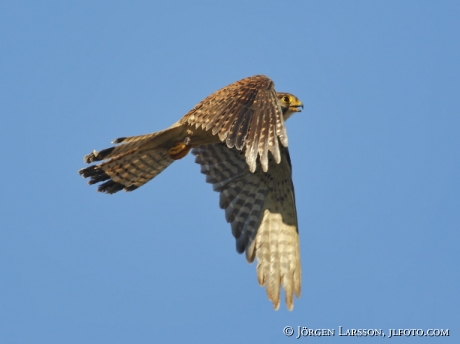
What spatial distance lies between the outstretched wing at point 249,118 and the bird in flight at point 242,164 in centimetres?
1

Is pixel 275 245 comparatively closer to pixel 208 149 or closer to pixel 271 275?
pixel 271 275

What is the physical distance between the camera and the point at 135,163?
11.4 m

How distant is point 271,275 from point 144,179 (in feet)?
7.26

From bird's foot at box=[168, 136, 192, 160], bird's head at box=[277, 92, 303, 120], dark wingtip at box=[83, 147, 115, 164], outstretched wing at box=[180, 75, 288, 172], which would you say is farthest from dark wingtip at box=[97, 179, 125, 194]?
bird's head at box=[277, 92, 303, 120]

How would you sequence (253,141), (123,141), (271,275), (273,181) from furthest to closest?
(273,181), (271,275), (123,141), (253,141)

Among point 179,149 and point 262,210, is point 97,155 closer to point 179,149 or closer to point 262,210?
point 179,149

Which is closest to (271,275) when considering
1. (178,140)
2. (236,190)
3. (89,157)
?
(236,190)

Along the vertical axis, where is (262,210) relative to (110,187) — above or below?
below

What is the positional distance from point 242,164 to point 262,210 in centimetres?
78

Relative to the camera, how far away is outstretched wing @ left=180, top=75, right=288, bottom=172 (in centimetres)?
934

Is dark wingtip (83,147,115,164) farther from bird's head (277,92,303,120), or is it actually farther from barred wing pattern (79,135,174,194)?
bird's head (277,92,303,120)

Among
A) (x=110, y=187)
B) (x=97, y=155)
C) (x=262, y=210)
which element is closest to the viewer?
(x=97, y=155)

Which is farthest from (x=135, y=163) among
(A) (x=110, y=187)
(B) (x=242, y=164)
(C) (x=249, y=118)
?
(C) (x=249, y=118)

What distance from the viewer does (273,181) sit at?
12219 mm
